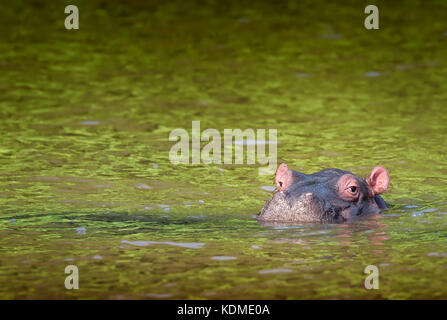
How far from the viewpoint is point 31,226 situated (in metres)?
11.7

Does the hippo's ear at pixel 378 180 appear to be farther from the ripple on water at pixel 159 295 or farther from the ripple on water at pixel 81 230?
the ripple on water at pixel 159 295

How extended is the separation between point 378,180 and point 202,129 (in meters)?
5.68

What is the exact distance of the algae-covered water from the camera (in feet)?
31.1

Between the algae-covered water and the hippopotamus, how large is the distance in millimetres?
244

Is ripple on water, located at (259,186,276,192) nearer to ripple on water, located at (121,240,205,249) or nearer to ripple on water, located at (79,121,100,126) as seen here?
ripple on water, located at (121,240,205,249)

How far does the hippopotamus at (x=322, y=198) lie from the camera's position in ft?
36.7

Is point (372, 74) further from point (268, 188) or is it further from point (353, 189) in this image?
point (353, 189)

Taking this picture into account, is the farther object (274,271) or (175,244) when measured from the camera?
(175,244)

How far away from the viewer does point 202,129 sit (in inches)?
677

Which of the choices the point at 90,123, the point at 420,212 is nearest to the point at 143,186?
the point at 90,123

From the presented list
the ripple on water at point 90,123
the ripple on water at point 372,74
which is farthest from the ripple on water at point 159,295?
the ripple on water at point 372,74

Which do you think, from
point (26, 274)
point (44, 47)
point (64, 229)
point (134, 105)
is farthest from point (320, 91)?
point (26, 274)

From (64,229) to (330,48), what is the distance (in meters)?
13.4
